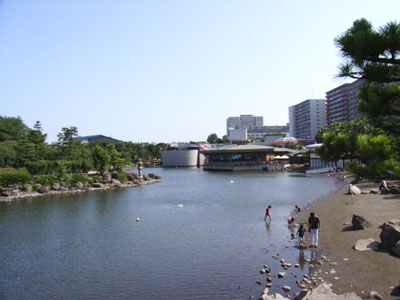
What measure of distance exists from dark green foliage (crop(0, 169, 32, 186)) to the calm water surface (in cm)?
1452

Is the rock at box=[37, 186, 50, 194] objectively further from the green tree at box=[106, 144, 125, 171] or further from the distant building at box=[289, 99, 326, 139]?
the distant building at box=[289, 99, 326, 139]

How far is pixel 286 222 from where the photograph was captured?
22.3 meters

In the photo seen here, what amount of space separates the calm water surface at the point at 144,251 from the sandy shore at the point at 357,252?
1601mm

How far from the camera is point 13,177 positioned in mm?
43781

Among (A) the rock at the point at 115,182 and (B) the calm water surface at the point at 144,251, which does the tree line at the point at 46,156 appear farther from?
(B) the calm water surface at the point at 144,251

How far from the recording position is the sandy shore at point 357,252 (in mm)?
11000

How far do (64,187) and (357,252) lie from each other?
1624 inches

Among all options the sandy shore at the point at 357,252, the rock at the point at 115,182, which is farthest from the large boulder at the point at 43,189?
the sandy shore at the point at 357,252

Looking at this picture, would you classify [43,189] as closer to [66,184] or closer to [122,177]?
[66,184]

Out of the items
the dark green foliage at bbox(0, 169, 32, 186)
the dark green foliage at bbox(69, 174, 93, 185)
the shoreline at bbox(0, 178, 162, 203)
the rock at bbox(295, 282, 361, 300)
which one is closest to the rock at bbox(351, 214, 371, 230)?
the rock at bbox(295, 282, 361, 300)

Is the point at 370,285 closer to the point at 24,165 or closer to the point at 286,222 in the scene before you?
the point at 286,222

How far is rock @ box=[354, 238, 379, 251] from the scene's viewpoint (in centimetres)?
1412

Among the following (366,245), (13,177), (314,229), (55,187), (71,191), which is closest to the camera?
(366,245)

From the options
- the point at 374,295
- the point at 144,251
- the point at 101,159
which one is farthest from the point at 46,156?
the point at 374,295
